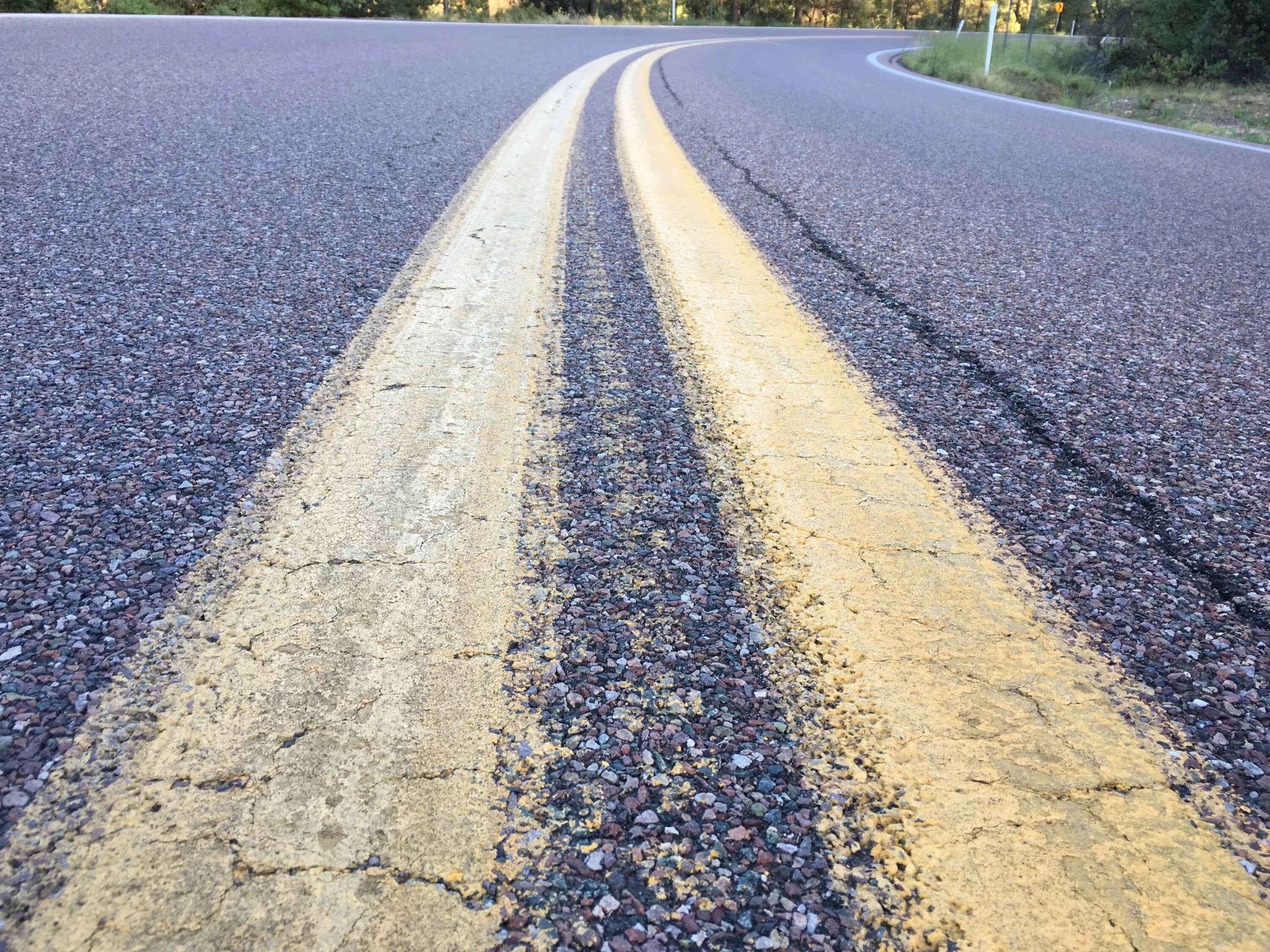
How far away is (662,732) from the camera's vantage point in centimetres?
108

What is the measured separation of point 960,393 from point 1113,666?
0.95 metres

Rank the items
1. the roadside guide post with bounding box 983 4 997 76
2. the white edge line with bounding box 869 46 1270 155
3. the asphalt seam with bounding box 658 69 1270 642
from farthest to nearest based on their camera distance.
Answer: the roadside guide post with bounding box 983 4 997 76
the white edge line with bounding box 869 46 1270 155
the asphalt seam with bounding box 658 69 1270 642

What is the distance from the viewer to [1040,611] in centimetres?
133

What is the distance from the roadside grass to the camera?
1002cm

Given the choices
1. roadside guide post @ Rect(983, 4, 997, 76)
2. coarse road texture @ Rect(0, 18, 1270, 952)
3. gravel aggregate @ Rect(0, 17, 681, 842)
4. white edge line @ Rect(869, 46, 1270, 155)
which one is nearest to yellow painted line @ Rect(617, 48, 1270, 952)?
coarse road texture @ Rect(0, 18, 1270, 952)

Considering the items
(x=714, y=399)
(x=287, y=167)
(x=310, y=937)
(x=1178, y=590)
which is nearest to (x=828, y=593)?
(x=1178, y=590)

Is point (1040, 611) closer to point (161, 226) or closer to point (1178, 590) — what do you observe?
point (1178, 590)

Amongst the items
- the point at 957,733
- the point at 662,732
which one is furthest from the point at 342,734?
the point at 957,733

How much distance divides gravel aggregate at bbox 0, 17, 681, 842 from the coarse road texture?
13 millimetres

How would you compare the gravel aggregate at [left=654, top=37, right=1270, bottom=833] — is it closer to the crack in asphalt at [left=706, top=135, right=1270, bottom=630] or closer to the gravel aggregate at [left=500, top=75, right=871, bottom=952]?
the crack in asphalt at [left=706, top=135, right=1270, bottom=630]

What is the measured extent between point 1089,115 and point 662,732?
9617 mm

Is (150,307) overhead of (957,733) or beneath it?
overhead

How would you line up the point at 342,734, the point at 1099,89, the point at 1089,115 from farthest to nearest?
the point at 1099,89, the point at 1089,115, the point at 342,734

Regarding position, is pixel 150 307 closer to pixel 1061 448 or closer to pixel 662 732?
pixel 662 732
